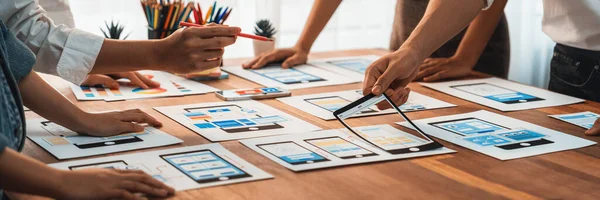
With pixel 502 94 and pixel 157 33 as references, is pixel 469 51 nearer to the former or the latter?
pixel 502 94

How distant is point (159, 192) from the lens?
3.55 ft

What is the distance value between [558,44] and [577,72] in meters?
0.11

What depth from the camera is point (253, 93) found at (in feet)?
5.79

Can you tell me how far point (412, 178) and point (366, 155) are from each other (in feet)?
0.41

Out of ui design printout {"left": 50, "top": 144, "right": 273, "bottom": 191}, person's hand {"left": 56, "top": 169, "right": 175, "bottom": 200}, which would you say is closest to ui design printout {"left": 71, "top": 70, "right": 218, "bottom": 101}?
ui design printout {"left": 50, "top": 144, "right": 273, "bottom": 191}

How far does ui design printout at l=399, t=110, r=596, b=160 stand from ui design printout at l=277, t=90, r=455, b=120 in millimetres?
96

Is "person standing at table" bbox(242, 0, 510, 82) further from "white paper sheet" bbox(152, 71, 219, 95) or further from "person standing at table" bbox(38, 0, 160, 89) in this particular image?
"person standing at table" bbox(38, 0, 160, 89)

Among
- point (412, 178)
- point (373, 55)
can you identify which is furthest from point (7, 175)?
point (373, 55)

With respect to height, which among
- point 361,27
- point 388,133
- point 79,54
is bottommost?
point 361,27

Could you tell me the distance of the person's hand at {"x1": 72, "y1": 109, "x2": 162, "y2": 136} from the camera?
1399 mm

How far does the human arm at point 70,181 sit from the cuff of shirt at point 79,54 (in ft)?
1.60

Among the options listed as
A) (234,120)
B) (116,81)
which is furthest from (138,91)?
(234,120)

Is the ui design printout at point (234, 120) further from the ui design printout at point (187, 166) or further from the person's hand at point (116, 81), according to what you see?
the person's hand at point (116, 81)

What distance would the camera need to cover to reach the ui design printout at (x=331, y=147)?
1268mm
